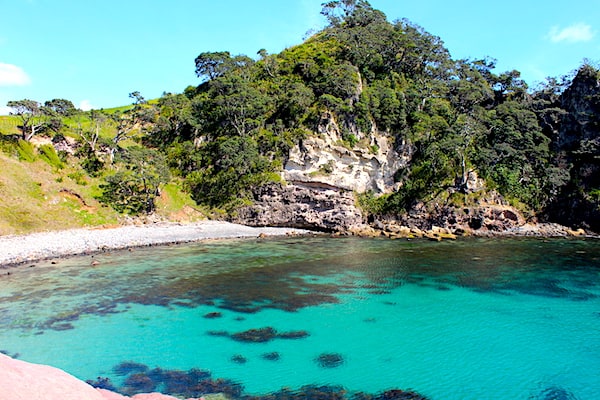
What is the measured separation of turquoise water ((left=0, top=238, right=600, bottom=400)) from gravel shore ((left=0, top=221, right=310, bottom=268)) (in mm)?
3040

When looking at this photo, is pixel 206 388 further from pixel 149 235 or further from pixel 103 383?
pixel 149 235

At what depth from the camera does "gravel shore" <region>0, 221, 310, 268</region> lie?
2991 cm

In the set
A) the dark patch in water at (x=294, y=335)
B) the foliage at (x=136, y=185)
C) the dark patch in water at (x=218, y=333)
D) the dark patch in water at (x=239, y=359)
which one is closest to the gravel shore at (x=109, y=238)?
the foliage at (x=136, y=185)

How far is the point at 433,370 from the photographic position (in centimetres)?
1252

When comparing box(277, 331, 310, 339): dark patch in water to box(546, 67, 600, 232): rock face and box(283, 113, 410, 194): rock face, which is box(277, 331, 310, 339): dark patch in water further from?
box(546, 67, 600, 232): rock face

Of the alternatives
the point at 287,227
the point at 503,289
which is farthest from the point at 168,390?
the point at 287,227

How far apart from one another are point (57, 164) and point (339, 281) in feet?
142

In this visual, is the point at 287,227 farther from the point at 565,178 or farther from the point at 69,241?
the point at 565,178

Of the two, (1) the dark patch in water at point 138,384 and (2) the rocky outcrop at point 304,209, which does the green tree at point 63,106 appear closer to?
(2) the rocky outcrop at point 304,209

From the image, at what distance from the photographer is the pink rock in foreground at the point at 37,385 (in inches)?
227

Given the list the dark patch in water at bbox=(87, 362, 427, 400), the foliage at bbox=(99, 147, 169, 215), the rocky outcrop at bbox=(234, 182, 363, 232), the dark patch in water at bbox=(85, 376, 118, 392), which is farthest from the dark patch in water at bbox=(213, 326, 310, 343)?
the rocky outcrop at bbox=(234, 182, 363, 232)

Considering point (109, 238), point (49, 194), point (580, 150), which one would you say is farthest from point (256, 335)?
point (580, 150)

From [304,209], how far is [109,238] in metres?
24.8

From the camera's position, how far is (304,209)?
170ft
